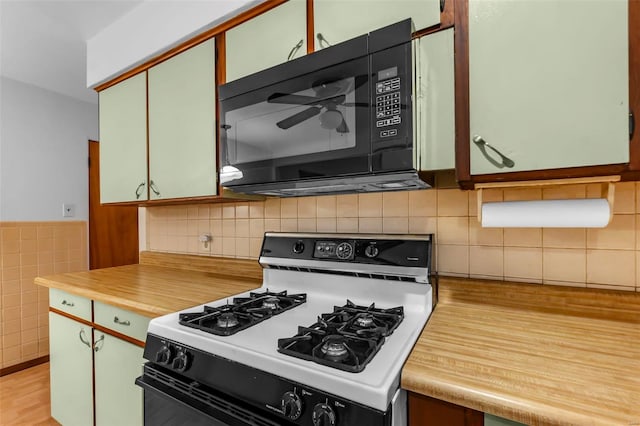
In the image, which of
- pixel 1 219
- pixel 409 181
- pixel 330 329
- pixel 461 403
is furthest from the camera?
pixel 1 219

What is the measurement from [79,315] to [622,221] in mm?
2258

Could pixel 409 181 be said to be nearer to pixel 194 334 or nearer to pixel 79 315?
pixel 194 334

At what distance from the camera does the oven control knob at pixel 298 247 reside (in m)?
1.38

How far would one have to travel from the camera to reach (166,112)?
5.34 feet

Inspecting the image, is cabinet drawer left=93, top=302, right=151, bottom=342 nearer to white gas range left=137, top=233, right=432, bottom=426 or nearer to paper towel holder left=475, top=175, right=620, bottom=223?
white gas range left=137, top=233, right=432, bottom=426

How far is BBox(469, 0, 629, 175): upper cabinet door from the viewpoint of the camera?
2.37 feet

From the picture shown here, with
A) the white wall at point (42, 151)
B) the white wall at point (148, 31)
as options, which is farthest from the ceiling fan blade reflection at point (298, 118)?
the white wall at point (42, 151)

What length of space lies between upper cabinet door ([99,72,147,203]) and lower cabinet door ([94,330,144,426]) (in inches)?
30.1

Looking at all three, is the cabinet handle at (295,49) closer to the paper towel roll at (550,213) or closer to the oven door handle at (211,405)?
the paper towel roll at (550,213)

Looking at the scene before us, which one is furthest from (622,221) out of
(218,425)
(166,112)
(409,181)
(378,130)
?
(166,112)

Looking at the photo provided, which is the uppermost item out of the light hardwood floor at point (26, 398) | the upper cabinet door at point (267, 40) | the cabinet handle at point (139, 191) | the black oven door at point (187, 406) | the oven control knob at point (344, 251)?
the upper cabinet door at point (267, 40)

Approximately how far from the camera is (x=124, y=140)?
1846 mm

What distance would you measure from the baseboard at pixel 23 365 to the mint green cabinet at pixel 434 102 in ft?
11.2

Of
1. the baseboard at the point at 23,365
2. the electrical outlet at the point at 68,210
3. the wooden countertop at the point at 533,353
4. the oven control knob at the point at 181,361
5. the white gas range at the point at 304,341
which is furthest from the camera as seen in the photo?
the electrical outlet at the point at 68,210
